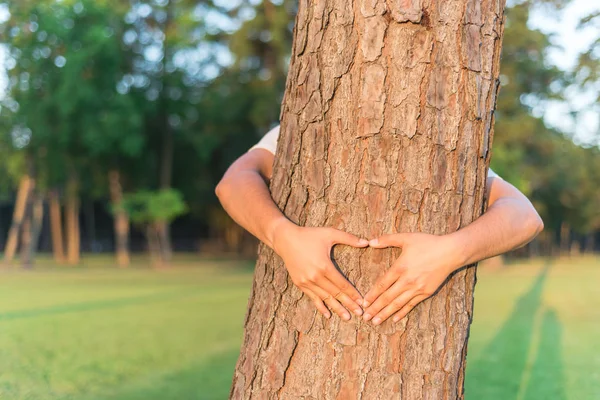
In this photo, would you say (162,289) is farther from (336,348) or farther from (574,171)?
(574,171)

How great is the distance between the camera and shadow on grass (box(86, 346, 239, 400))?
5.49 m

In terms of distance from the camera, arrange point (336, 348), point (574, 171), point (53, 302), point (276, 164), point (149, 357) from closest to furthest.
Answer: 1. point (336, 348)
2. point (276, 164)
3. point (149, 357)
4. point (53, 302)
5. point (574, 171)

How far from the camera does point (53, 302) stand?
42.5ft

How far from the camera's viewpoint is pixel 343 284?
204 centimetres

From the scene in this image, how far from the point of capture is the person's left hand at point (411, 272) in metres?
1.98

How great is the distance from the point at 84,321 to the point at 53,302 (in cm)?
328

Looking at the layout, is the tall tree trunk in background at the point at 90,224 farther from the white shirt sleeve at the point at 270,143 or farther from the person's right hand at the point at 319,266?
the person's right hand at the point at 319,266

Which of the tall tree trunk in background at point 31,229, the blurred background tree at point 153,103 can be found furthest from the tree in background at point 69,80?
the tall tree trunk in background at point 31,229

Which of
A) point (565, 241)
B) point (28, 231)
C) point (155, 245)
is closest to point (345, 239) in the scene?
point (28, 231)

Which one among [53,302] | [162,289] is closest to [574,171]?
[162,289]

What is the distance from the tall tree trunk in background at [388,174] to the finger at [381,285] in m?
0.04

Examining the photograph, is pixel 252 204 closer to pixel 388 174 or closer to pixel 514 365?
pixel 388 174

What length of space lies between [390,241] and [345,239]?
0.13 m

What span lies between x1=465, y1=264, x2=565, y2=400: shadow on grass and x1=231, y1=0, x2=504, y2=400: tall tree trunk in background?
12.2 feet
